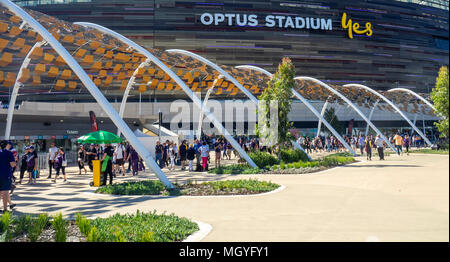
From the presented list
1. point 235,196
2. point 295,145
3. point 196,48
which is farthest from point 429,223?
point 196,48

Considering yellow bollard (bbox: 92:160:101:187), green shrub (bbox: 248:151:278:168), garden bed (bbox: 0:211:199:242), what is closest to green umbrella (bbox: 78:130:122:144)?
yellow bollard (bbox: 92:160:101:187)

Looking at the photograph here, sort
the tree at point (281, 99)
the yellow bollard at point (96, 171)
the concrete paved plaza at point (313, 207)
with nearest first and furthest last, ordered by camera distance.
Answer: the concrete paved plaza at point (313, 207), the yellow bollard at point (96, 171), the tree at point (281, 99)

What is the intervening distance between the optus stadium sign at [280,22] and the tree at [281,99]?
40.4m

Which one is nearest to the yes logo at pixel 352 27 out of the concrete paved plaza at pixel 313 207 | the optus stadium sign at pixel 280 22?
the optus stadium sign at pixel 280 22

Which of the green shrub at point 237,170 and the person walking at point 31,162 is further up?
the person walking at point 31,162

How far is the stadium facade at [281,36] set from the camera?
57.0m

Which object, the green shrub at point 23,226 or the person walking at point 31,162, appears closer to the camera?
the green shrub at point 23,226

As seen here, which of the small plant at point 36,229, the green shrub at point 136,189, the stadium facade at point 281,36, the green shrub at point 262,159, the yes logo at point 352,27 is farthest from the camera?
the yes logo at point 352,27

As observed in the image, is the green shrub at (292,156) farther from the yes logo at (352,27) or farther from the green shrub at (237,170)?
the yes logo at (352,27)

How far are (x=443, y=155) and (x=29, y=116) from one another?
3056 centimetres

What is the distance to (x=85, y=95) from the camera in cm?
5638

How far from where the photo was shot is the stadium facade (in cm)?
5697

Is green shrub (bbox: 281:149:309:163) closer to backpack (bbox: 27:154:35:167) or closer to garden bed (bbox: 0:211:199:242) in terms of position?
backpack (bbox: 27:154:35:167)

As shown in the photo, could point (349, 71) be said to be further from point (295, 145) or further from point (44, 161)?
point (44, 161)
